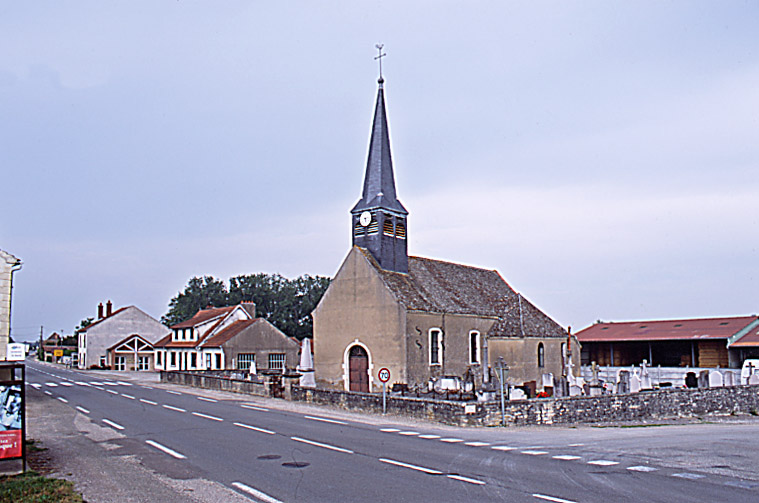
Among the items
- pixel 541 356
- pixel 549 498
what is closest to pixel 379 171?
pixel 541 356

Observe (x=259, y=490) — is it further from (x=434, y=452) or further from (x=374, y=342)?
(x=374, y=342)

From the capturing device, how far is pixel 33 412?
24000mm

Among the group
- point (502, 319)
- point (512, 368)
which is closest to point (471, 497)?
point (512, 368)

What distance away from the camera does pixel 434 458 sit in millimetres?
13766

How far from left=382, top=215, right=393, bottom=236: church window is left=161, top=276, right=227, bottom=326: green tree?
72.8 metres

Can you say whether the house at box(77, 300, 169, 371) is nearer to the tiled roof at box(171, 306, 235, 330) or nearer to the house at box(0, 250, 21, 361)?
the tiled roof at box(171, 306, 235, 330)

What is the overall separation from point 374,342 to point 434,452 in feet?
63.4

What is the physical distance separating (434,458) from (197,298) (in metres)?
97.3

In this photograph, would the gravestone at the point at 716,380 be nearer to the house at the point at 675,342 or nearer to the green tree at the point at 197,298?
the house at the point at 675,342

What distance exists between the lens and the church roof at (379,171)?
3569 cm

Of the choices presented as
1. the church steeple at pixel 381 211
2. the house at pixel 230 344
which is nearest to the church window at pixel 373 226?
the church steeple at pixel 381 211

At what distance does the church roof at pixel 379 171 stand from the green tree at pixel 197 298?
237 feet

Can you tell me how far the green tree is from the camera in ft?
343

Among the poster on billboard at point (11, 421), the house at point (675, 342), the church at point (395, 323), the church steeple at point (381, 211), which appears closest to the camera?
the poster on billboard at point (11, 421)
